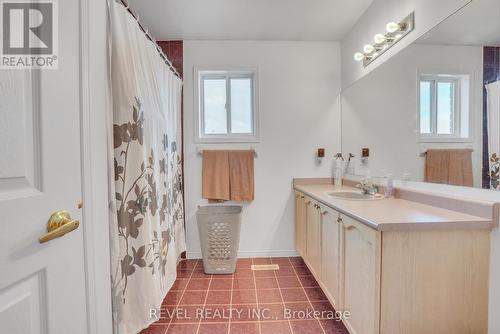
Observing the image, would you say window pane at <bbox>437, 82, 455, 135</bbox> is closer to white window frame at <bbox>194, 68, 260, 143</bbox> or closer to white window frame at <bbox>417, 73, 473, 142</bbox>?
white window frame at <bbox>417, 73, 473, 142</bbox>

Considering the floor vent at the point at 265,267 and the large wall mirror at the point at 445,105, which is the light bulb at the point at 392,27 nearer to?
the large wall mirror at the point at 445,105

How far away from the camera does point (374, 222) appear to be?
3.71ft

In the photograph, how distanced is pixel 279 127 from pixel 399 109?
117cm

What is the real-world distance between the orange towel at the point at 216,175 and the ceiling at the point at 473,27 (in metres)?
1.92

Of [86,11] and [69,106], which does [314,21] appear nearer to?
[86,11]

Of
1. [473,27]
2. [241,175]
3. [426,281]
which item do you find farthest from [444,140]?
[241,175]

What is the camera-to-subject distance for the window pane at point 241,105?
278cm

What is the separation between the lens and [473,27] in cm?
127

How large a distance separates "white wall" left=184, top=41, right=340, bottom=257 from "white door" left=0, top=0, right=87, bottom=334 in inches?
72.4

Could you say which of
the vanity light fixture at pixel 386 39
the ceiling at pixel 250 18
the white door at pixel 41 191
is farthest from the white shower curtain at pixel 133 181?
the vanity light fixture at pixel 386 39

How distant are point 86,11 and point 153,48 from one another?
88cm

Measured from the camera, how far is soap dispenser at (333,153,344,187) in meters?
2.65

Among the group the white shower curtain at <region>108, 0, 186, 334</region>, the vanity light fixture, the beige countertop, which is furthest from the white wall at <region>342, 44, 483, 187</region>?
the white shower curtain at <region>108, 0, 186, 334</region>

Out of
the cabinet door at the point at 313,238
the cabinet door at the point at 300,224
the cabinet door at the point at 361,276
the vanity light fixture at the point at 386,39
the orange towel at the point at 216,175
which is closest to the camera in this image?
the cabinet door at the point at 361,276
